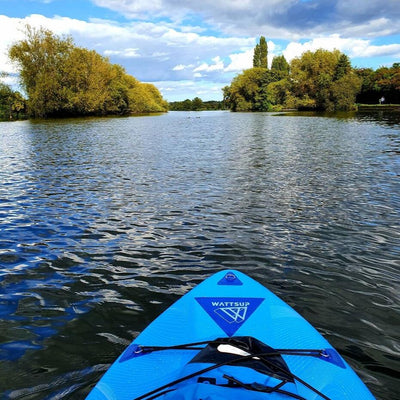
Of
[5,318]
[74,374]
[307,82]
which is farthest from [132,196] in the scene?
[307,82]

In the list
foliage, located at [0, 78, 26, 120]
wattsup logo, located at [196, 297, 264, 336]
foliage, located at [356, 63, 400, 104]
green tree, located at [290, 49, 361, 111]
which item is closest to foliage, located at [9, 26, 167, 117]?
foliage, located at [0, 78, 26, 120]

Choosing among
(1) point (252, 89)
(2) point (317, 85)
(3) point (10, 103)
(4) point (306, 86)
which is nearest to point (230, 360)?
(3) point (10, 103)

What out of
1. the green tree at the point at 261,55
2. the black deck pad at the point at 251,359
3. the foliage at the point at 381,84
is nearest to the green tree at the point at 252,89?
the green tree at the point at 261,55

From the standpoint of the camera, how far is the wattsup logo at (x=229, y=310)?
145 inches

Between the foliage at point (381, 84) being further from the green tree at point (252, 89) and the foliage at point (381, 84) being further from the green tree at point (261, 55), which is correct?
the green tree at point (261, 55)

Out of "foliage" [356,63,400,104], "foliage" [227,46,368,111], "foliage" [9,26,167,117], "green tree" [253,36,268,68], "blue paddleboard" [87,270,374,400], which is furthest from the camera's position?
"green tree" [253,36,268,68]

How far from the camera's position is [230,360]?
3.08 meters

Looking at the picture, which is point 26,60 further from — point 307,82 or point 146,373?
point 146,373

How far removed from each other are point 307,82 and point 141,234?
298 ft

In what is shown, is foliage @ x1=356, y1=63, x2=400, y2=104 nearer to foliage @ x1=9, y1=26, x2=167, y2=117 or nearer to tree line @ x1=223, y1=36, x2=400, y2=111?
tree line @ x1=223, y1=36, x2=400, y2=111

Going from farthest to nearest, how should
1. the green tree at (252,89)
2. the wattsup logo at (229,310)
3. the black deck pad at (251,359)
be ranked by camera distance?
the green tree at (252,89), the wattsup logo at (229,310), the black deck pad at (251,359)

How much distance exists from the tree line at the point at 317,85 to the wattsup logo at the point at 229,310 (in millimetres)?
85318

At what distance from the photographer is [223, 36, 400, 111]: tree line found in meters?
81.6

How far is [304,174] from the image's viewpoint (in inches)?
582
